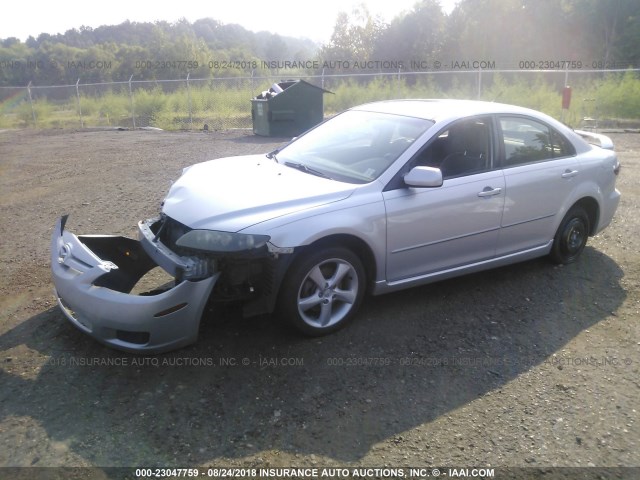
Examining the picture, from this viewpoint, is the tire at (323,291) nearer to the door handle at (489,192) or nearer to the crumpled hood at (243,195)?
the crumpled hood at (243,195)

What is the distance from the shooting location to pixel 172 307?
11.1 ft

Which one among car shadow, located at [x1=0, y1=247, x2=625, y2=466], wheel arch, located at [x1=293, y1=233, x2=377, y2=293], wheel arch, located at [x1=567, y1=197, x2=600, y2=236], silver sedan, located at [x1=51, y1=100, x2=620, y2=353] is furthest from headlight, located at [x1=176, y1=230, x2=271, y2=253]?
wheel arch, located at [x1=567, y1=197, x2=600, y2=236]

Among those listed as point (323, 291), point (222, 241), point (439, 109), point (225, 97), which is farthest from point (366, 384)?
point (225, 97)

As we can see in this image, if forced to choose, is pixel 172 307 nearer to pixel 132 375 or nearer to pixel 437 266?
pixel 132 375

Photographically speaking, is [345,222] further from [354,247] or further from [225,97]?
[225,97]

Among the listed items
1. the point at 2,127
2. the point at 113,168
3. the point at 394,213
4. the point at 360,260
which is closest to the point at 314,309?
the point at 360,260

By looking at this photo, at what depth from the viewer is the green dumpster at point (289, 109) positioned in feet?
49.4

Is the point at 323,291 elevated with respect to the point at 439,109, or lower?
lower

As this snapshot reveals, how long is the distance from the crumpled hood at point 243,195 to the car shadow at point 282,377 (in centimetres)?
88

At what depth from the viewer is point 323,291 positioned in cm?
384

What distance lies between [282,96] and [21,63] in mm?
33361

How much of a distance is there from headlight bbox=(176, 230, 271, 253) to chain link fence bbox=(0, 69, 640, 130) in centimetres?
1614

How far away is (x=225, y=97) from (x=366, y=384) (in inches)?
764

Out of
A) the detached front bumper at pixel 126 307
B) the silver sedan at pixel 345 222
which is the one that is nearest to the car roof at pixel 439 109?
the silver sedan at pixel 345 222
